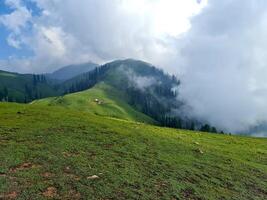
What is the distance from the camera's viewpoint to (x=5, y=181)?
86.8ft

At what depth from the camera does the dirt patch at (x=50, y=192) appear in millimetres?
24995

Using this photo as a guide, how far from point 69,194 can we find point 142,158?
13.2 metres

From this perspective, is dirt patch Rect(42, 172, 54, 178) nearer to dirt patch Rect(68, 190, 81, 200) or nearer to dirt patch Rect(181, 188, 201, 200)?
dirt patch Rect(68, 190, 81, 200)

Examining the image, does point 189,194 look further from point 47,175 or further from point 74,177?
point 47,175

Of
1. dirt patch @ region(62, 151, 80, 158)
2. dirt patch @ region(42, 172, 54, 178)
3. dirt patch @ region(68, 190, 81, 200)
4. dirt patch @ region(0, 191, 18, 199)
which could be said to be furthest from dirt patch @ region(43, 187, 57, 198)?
dirt patch @ region(62, 151, 80, 158)

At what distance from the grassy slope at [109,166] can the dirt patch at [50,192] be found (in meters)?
0.07

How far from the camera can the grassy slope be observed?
27161 mm

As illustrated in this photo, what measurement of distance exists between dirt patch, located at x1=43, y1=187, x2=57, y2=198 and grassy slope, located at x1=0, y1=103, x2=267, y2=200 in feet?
0.24

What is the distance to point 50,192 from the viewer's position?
2558 centimetres

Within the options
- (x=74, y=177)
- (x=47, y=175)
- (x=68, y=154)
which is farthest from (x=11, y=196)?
(x=68, y=154)

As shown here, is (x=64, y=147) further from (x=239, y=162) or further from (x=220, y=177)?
(x=239, y=162)

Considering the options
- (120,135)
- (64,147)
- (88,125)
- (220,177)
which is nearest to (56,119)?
(88,125)

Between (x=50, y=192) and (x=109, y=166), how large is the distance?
8.26 m

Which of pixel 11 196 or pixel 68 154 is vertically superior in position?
pixel 68 154
